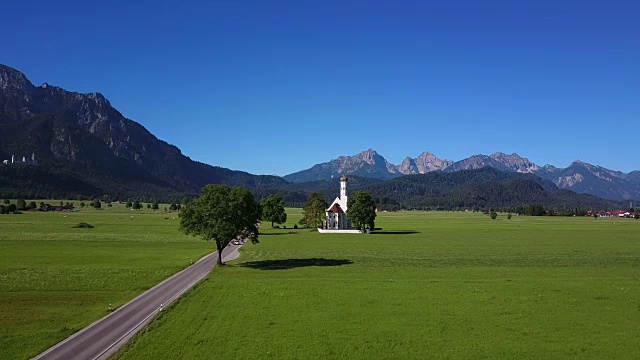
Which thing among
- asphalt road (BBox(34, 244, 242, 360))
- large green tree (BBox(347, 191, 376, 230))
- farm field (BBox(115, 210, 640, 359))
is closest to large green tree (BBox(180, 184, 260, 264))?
farm field (BBox(115, 210, 640, 359))

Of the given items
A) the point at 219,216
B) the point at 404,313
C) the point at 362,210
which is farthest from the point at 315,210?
the point at 404,313

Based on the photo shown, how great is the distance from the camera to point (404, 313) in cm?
3425

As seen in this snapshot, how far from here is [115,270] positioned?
54406mm

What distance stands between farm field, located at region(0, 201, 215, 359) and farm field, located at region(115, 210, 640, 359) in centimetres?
536

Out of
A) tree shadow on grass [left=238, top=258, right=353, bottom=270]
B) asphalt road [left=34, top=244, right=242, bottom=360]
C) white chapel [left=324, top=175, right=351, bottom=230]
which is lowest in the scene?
asphalt road [left=34, top=244, right=242, bottom=360]

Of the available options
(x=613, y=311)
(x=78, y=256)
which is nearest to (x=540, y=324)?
(x=613, y=311)

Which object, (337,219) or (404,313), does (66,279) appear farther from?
(337,219)

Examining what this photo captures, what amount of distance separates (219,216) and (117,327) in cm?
3307

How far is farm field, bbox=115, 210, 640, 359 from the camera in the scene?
26.1 meters

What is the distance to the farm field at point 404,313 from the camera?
2612 centimetres

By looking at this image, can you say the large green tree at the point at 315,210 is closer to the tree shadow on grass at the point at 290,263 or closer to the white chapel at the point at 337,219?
the white chapel at the point at 337,219

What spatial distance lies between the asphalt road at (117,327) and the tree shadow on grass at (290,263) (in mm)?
13726

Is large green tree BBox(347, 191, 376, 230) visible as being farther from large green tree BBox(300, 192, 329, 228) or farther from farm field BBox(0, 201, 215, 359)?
farm field BBox(0, 201, 215, 359)

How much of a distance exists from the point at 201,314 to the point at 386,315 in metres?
12.0
